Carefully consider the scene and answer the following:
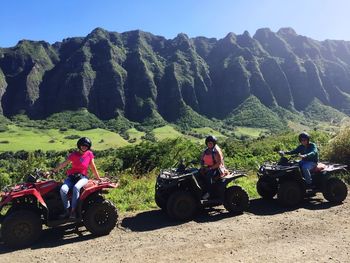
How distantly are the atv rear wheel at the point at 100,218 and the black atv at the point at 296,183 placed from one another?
4929 mm

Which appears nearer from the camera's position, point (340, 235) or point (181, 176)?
point (340, 235)

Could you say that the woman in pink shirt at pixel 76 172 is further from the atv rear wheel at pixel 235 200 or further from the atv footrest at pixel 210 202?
the atv rear wheel at pixel 235 200

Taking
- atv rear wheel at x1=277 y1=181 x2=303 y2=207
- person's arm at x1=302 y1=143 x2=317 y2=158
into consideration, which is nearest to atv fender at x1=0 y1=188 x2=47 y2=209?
atv rear wheel at x1=277 y1=181 x2=303 y2=207

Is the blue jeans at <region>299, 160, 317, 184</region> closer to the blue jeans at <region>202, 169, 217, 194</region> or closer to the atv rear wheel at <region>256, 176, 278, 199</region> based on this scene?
the atv rear wheel at <region>256, 176, 278, 199</region>

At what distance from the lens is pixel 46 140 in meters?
122

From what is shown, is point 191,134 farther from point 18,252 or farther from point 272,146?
point 18,252

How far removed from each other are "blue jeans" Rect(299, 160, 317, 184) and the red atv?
5603 millimetres

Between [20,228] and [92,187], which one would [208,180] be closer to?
[92,187]

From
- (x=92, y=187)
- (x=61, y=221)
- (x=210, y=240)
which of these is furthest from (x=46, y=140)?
(x=210, y=240)

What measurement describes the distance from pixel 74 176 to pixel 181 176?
267cm

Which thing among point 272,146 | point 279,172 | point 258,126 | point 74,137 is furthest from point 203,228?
point 258,126

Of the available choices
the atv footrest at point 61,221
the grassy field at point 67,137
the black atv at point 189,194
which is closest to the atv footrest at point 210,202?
the black atv at point 189,194

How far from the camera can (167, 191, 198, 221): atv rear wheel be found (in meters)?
9.88

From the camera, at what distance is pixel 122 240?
850 centimetres
